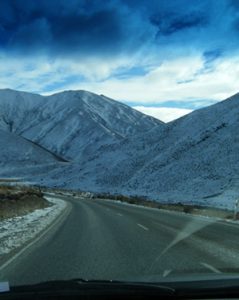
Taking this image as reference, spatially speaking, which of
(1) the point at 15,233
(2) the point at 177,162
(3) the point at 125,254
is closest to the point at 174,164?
(2) the point at 177,162

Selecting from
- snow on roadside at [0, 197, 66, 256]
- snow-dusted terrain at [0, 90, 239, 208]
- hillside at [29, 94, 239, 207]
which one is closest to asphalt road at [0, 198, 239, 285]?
snow on roadside at [0, 197, 66, 256]

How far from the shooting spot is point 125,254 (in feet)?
39.5

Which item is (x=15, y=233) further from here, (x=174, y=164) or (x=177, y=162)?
(x=177, y=162)

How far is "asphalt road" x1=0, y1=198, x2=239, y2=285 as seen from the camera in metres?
9.50

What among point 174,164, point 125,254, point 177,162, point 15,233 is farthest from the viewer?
point 177,162

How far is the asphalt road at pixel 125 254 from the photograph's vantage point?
31.2ft

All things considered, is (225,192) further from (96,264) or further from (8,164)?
(8,164)

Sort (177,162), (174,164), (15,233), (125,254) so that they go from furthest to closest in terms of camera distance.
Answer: (177,162)
(174,164)
(15,233)
(125,254)

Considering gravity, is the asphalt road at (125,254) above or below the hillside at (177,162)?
below

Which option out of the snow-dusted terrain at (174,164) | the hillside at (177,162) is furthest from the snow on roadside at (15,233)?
the hillside at (177,162)

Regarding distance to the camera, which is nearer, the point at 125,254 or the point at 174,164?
the point at 125,254

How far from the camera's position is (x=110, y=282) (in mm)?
5953

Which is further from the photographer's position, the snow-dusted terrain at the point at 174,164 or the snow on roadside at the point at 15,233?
the snow-dusted terrain at the point at 174,164

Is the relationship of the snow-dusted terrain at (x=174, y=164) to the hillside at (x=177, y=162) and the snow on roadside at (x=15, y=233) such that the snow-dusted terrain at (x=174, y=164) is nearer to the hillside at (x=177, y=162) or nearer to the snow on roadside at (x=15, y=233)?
the hillside at (x=177, y=162)
